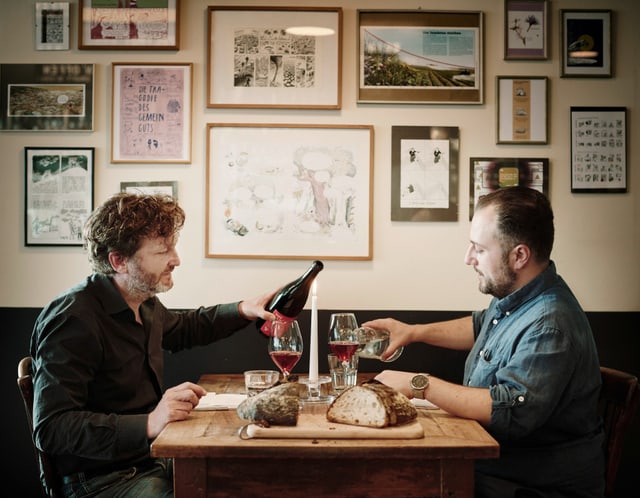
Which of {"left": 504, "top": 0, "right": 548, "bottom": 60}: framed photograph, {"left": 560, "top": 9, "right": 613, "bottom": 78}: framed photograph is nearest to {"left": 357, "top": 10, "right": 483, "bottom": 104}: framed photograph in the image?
{"left": 504, "top": 0, "right": 548, "bottom": 60}: framed photograph

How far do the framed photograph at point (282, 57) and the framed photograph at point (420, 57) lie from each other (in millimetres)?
138

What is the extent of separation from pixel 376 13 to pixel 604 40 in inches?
42.0

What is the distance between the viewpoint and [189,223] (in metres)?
3.31

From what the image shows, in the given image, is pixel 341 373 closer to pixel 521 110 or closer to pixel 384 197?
pixel 384 197

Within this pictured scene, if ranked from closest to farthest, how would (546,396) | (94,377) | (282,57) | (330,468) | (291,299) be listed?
(330,468) → (546,396) → (94,377) → (291,299) → (282,57)

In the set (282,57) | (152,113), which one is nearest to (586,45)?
(282,57)

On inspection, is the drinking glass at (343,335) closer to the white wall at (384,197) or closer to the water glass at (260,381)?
the water glass at (260,381)

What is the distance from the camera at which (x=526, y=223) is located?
2305 mm

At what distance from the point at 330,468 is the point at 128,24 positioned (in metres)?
2.35

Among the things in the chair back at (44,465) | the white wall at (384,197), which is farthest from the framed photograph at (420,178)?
the chair back at (44,465)

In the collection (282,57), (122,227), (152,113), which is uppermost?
(282,57)

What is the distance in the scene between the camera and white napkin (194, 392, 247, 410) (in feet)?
7.22

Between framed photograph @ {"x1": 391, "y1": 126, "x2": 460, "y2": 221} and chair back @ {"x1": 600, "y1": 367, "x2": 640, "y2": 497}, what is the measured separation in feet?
3.98

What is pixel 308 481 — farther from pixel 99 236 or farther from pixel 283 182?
pixel 283 182
